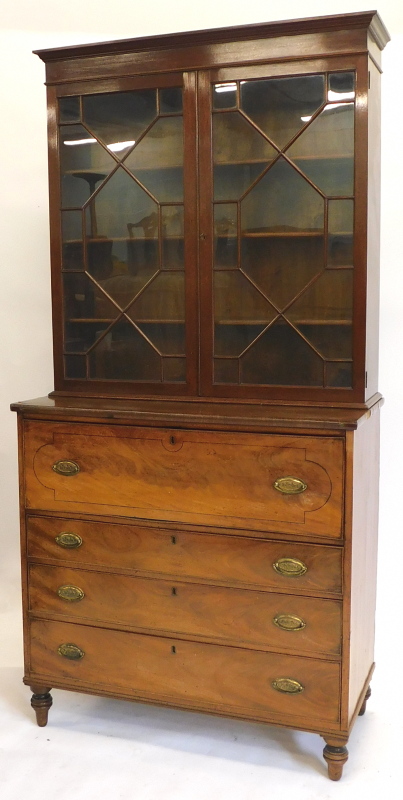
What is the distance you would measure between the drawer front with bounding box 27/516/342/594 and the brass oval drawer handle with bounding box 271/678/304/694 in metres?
0.27

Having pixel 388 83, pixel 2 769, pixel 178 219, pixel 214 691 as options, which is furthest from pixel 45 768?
pixel 388 83

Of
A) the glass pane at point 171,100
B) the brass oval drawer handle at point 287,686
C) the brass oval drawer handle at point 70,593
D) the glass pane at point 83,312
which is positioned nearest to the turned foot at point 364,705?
the brass oval drawer handle at point 287,686

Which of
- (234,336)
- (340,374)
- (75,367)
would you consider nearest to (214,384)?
(234,336)

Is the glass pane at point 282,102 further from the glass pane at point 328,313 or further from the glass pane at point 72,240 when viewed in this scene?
the glass pane at point 72,240

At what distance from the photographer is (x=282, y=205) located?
104 inches

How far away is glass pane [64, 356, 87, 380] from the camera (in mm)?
2914

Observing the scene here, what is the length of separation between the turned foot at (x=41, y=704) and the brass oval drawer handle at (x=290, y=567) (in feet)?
3.04

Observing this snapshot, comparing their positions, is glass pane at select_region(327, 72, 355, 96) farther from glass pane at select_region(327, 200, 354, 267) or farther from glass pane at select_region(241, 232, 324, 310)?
glass pane at select_region(241, 232, 324, 310)

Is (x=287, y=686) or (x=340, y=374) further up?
(x=340, y=374)

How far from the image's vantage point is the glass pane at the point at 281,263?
2631 mm

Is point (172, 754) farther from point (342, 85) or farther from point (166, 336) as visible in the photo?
point (342, 85)

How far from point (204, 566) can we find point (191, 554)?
0.05 m

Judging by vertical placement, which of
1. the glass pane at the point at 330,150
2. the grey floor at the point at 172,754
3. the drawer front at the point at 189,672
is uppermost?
the glass pane at the point at 330,150

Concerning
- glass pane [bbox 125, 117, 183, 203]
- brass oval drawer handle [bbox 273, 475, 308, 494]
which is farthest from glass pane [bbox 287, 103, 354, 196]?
brass oval drawer handle [bbox 273, 475, 308, 494]
